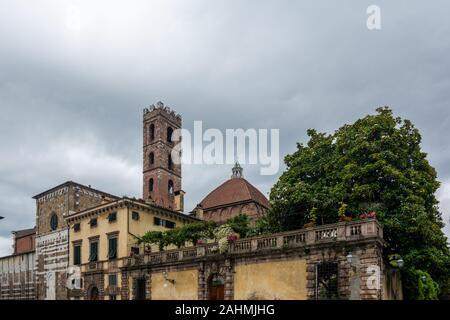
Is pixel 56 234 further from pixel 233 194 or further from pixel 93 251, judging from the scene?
pixel 233 194

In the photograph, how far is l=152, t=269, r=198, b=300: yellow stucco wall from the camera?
28.8 metres

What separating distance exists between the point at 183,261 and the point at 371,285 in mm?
12540

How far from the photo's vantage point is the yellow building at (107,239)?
36.4 meters

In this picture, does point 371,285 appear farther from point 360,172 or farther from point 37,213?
point 37,213

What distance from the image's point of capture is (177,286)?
2977 cm

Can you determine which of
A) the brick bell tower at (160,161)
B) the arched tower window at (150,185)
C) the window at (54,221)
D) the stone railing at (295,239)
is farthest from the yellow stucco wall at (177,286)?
the arched tower window at (150,185)

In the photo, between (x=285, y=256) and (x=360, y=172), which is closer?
(x=285, y=256)

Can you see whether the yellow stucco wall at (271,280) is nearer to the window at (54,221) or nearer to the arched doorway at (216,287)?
the arched doorway at (216,287)

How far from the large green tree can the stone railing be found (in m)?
2.24

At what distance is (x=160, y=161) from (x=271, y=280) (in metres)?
37.8

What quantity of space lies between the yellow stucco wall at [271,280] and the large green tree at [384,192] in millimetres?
3753

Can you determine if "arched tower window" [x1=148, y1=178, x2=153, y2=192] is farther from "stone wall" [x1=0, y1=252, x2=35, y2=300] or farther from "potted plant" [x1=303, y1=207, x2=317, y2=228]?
"potted plant" [x1=303, y1=207, x2=317, y2=228]

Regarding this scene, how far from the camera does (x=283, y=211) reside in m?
28.9
